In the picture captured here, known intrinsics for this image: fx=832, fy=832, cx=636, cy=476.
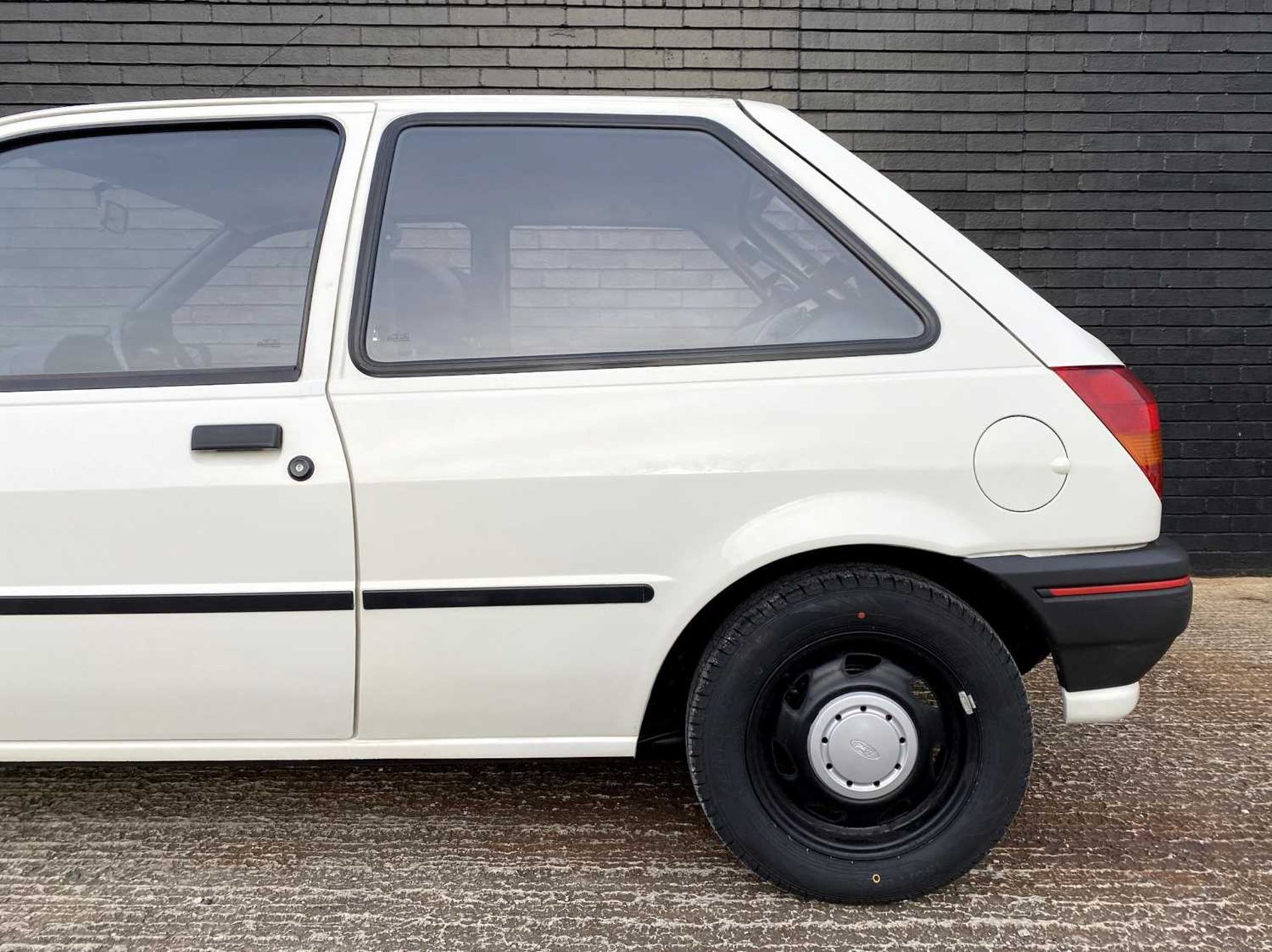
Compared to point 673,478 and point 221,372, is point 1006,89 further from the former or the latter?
point 221,372

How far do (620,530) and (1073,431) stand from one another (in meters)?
0.96

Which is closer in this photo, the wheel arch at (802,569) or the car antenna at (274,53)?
the wheel arch at (802,569)

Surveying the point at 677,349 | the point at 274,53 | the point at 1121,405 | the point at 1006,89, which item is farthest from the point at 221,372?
the point at 1006,89

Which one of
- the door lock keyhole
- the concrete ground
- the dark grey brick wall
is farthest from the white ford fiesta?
the dark grey brick wall

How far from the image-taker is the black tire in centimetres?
174

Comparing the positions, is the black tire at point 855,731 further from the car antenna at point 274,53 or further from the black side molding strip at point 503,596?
the car antenna at point 274,53

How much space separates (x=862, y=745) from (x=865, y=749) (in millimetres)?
12

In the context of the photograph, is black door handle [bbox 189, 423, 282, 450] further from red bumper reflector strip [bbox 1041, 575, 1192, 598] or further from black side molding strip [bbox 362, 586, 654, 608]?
red bumper reflector strip [bbox 1041, 575, 1192, 598]

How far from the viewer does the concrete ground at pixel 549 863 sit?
1771 mm

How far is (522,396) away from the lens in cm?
175

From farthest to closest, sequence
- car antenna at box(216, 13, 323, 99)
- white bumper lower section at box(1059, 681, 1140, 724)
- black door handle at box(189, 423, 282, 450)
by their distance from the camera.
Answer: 1. car antenna at box(216, 13, 323, 99)
2. white bumper lower section at box(1059, 681, 1140, 724)
3. black door handle at box(189, 423, 282, 450)

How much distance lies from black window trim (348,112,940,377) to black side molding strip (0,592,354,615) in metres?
0.49

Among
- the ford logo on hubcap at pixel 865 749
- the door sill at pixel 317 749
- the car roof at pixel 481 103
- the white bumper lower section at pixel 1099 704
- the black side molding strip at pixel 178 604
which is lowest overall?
the door sill at pixel 317 749

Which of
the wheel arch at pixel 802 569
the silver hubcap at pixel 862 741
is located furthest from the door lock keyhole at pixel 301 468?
the silver hubcap at pixel 862 741
